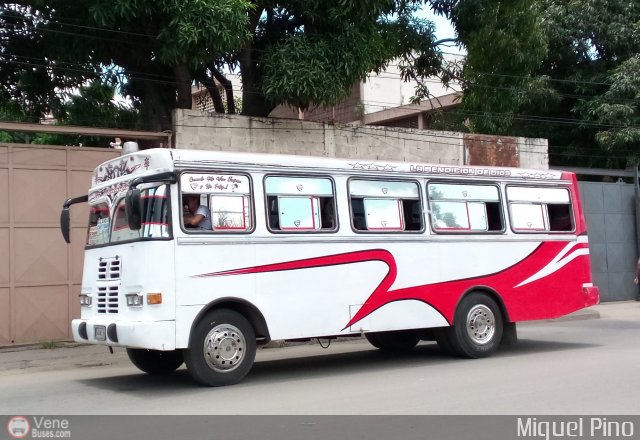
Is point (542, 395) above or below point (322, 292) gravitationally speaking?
below

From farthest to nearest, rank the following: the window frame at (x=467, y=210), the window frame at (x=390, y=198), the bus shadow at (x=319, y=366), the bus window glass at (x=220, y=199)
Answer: the window frame at (x=467, y=210)
the window frame at (x=390, y=198)
the bus shadow at (x=319, y=366)
the bus window glass at (x=220, y=199)

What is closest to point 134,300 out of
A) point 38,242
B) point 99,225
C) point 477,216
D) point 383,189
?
point 99,225

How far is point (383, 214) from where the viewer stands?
1102 cm

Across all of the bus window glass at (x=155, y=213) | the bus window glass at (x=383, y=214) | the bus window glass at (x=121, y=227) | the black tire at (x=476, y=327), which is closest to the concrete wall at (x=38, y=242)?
the bus window glass at (x=121, y=227)

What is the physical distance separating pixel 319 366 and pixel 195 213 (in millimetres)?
3397

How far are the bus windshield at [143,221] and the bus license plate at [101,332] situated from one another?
3.57 feet

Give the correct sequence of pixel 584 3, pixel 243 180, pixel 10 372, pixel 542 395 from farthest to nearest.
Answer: pixel 584 3 → pixel 10 372 → pixel 243 180 → pixel 542 395

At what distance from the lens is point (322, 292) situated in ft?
33.8

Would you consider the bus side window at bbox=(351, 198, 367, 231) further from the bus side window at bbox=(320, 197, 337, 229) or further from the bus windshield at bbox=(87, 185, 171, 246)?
the bus windshield at bbox=(87, 185, 171, 246)

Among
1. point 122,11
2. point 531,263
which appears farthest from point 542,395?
point 122,11

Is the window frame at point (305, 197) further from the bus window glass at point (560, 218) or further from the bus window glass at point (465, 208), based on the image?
the bus window glass at point (560, 218)

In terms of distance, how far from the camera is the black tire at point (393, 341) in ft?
41.7

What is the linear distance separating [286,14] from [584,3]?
1090 cm

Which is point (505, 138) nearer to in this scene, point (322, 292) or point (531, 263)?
point (531, 263)
